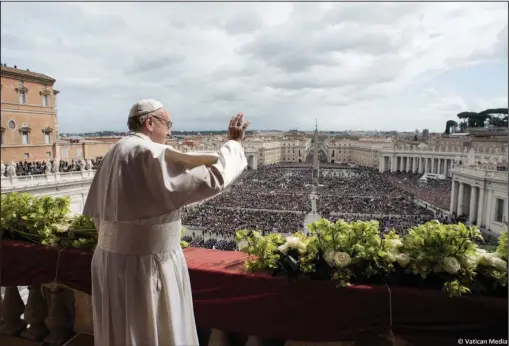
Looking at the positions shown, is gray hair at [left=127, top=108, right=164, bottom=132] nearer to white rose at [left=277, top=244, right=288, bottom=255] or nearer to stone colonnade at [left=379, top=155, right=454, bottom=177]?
white rose at [left=277, top=244, right=288, bottom=255]

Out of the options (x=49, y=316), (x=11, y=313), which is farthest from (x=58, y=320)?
(x=11, y=313)

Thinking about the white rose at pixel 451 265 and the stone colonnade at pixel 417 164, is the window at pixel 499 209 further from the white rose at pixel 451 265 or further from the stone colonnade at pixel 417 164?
the stone colonnade at pixel 417 164

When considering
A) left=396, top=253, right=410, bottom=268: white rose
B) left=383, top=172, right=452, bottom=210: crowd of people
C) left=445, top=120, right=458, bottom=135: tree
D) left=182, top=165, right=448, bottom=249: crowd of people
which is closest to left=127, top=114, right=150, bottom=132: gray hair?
left=396, top=253, right=410, bottom=268: white rose

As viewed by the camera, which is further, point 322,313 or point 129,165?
point 322,313

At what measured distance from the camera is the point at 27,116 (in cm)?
1564

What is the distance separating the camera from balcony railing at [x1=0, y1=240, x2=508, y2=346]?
1817mm

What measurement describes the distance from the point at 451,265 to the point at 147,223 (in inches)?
60.6

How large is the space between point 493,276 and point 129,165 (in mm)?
1889

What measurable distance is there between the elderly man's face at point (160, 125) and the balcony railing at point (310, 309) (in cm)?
87

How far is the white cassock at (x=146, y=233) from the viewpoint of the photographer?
4.99ft

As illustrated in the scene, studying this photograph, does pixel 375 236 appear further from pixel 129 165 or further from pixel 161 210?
pixel 129 165

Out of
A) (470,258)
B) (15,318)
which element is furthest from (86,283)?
(470,258)

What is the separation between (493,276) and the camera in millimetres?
1823

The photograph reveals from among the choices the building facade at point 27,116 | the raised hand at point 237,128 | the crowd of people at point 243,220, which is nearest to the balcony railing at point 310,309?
the raised hand at point 237,128
